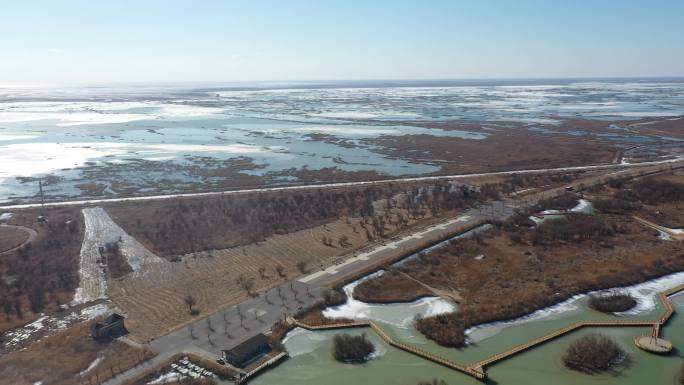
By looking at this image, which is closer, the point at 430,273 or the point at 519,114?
the point at 430,273

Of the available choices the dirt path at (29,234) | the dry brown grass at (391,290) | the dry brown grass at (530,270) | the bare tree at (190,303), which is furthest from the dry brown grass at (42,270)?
the dry brown grass at (530,270)

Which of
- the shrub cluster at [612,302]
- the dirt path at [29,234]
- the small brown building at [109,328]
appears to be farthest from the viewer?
the dirt path at [29,234]

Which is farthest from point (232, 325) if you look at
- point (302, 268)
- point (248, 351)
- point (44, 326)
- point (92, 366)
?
point (44, 326)

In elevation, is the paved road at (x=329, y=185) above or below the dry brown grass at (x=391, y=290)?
above

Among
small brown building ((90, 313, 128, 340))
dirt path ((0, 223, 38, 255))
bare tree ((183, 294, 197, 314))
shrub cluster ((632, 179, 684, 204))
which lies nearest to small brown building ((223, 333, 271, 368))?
bare tree ((183, 294, 197, 314))

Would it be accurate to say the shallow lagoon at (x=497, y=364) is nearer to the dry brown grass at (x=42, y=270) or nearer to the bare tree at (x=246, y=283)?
the bare tree at (x=246, y=283)

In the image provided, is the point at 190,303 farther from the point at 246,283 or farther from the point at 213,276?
the point at 213,276

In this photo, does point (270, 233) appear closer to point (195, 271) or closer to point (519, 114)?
point (195, 271)

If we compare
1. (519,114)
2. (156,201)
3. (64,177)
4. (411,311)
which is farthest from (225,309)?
(519,114)
